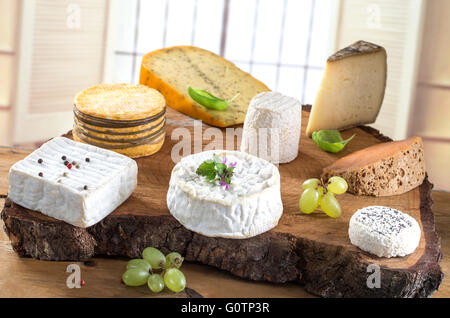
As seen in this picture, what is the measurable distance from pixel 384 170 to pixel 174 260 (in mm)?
1085

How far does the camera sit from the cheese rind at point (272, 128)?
3275 mm

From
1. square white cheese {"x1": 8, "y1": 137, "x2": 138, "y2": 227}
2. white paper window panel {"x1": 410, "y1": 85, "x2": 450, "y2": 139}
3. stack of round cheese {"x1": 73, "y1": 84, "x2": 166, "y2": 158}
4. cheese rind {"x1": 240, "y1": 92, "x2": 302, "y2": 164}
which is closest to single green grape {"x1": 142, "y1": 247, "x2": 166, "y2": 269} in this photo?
square white cheese {"x1": 8, "y1": 137, "x2": 138, "y2": 227}

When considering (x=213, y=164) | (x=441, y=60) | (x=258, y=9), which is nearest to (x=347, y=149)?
(x=213, y=164)

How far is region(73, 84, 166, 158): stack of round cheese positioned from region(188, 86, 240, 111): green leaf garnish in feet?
1.39

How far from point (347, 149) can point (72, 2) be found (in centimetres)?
275

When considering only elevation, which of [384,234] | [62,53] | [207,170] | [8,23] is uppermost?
[8,23]

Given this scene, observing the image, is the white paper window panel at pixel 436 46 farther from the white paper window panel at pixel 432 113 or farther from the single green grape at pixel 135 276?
the single green grape at pixel 135 276

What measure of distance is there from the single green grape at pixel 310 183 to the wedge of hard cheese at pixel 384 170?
18cm

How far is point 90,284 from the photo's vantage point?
8.59ft

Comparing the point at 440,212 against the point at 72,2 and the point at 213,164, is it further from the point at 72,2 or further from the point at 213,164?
the point at 72,2

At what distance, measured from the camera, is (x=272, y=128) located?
329cm

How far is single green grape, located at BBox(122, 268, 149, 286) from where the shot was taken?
8.45 feet

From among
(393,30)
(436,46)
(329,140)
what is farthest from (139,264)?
(436,46)

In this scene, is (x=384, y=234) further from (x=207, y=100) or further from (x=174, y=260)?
(x=207, y=100)
